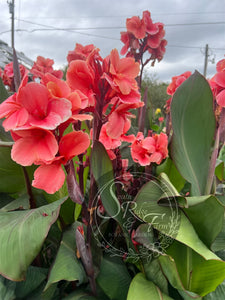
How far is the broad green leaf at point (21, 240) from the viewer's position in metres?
0.34

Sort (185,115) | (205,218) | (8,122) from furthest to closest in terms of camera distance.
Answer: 1. (185,115)
2. (205,218)
3. (8,122)

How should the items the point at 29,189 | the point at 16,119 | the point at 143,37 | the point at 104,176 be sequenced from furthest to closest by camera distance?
the point at 143,37 < the point at 29,189 < the point at 104,176 < the point at 16,119

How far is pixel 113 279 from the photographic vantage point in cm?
Result: 48

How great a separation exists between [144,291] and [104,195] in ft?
0.59

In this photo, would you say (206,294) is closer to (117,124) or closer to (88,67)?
(117,124)

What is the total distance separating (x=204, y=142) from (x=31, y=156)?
0.39 metres

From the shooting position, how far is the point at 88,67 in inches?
15.6

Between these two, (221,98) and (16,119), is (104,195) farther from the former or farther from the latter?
(221,98)

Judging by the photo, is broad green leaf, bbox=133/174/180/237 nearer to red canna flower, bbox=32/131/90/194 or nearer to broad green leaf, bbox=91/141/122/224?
broad green leaf, bbox=91/141/122/224

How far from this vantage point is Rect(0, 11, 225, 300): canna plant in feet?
1.13

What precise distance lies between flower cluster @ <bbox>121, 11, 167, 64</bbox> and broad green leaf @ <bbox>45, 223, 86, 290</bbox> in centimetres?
89

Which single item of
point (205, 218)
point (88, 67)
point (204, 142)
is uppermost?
point (88, 67)

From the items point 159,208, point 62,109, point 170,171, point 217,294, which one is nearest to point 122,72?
point 62,109

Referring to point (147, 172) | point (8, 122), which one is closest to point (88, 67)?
point (8, 122)
